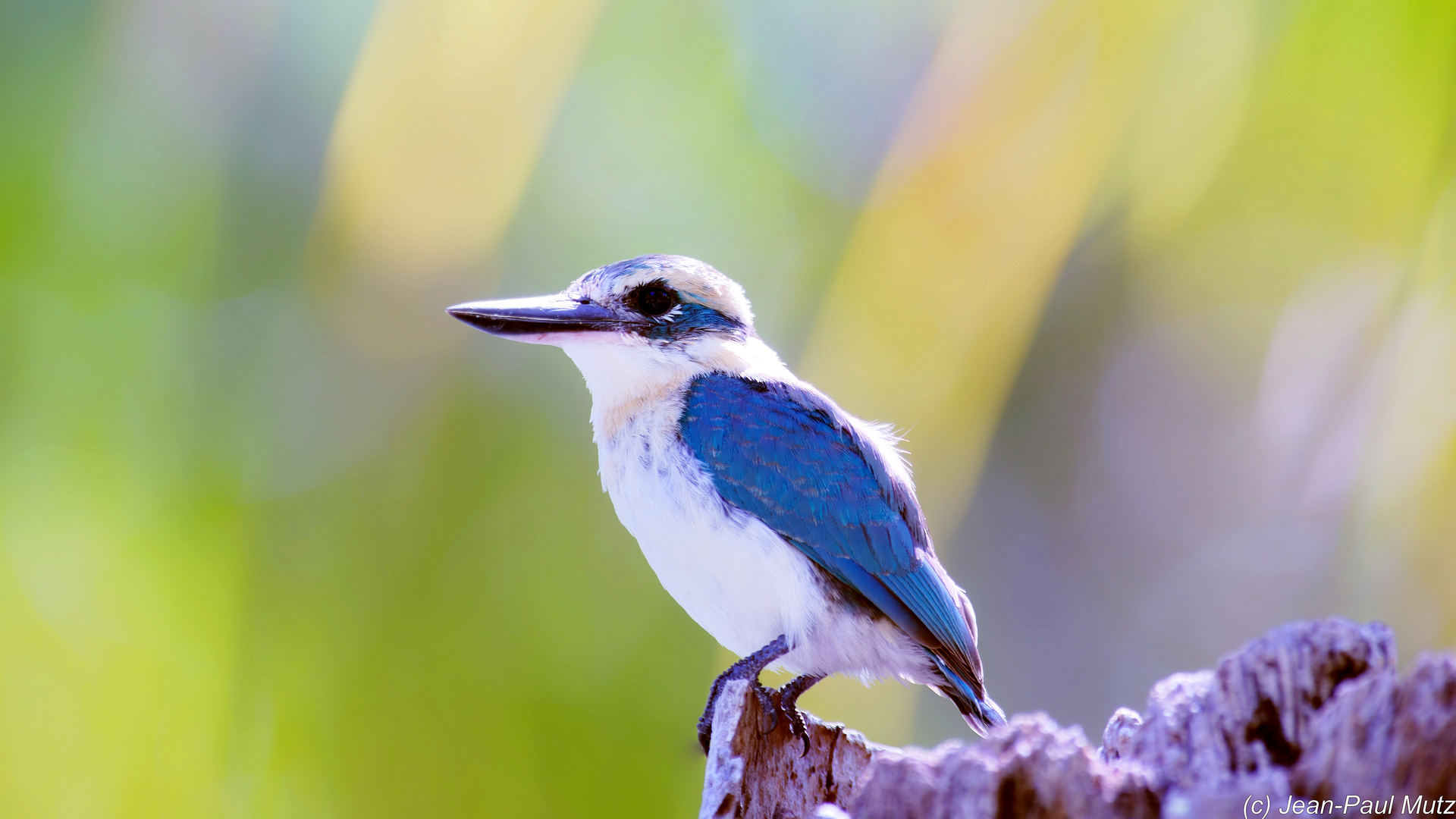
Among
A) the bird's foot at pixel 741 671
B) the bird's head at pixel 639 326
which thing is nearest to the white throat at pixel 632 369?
the bird's head at pixel 639 326

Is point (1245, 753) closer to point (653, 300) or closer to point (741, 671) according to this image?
point (741, 671)

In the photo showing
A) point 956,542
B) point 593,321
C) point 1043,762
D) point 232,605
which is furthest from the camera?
point 956,542

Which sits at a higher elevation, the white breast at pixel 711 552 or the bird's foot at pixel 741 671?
the white breast at pixel 711 552

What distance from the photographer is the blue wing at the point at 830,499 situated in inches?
119

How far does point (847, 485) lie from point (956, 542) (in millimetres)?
3920

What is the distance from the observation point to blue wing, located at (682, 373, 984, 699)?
303cm

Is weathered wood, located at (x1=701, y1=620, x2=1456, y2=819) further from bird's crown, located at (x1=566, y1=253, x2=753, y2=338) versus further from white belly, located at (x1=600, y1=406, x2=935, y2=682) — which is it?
bird's crown, located at (x1=566, y1=253, x2=753, y2=338)

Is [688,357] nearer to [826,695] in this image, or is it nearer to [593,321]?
[593,321]

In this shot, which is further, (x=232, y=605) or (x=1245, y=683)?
(x=232, y=605)

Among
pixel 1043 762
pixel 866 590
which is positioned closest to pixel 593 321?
pixel 866 590

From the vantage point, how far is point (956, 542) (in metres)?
6.82

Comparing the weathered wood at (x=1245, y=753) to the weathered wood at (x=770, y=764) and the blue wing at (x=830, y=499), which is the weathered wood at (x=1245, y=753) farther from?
the blue wing at (x=830, y=499)

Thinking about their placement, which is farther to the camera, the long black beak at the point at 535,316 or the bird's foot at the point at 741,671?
the long black beak at the point at 535,316

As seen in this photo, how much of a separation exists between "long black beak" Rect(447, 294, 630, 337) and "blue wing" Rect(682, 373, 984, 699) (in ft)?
1.39
